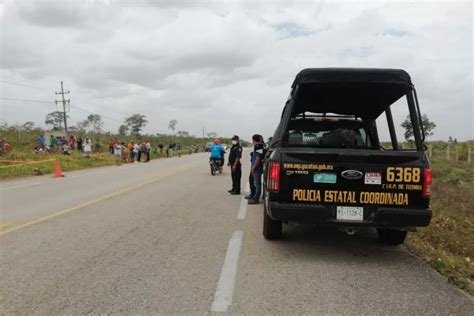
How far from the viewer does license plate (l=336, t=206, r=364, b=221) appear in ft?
17.5

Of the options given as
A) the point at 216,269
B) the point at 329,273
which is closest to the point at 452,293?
the point at 329,273

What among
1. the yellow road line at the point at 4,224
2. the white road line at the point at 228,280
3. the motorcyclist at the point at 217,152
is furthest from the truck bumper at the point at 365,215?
the motorcyclist at the point at 217,152

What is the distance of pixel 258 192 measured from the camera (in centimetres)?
1039

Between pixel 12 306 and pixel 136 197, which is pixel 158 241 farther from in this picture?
pixel 136 197

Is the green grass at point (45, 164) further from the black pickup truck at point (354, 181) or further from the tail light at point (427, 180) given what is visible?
the tail light at point (427, 180)

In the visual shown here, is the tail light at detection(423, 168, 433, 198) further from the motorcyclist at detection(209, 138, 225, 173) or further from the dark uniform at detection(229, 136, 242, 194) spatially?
the motorcyclist at detection(209, 138, 225, 173)

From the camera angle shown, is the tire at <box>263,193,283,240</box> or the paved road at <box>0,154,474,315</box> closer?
the paved road at <box>0,154,474,315</box>

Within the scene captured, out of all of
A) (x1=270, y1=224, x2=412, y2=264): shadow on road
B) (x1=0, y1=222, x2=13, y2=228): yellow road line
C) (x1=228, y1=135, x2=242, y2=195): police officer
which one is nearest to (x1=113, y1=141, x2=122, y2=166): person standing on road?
(x1=228, y1=135, x2=242, y2=195): police officer

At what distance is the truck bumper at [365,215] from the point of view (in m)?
5.23

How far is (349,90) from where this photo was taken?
6.73m

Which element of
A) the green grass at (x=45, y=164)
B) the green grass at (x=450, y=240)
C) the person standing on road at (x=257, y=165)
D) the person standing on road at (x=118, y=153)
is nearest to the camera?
the green grass at (x=450, y=240)

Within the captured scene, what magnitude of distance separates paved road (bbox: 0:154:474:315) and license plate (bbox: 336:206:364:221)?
0.57 m

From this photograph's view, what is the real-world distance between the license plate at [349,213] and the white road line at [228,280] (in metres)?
1.43

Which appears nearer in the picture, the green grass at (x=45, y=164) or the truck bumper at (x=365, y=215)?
the truck bumper at (x=365, y=215)
